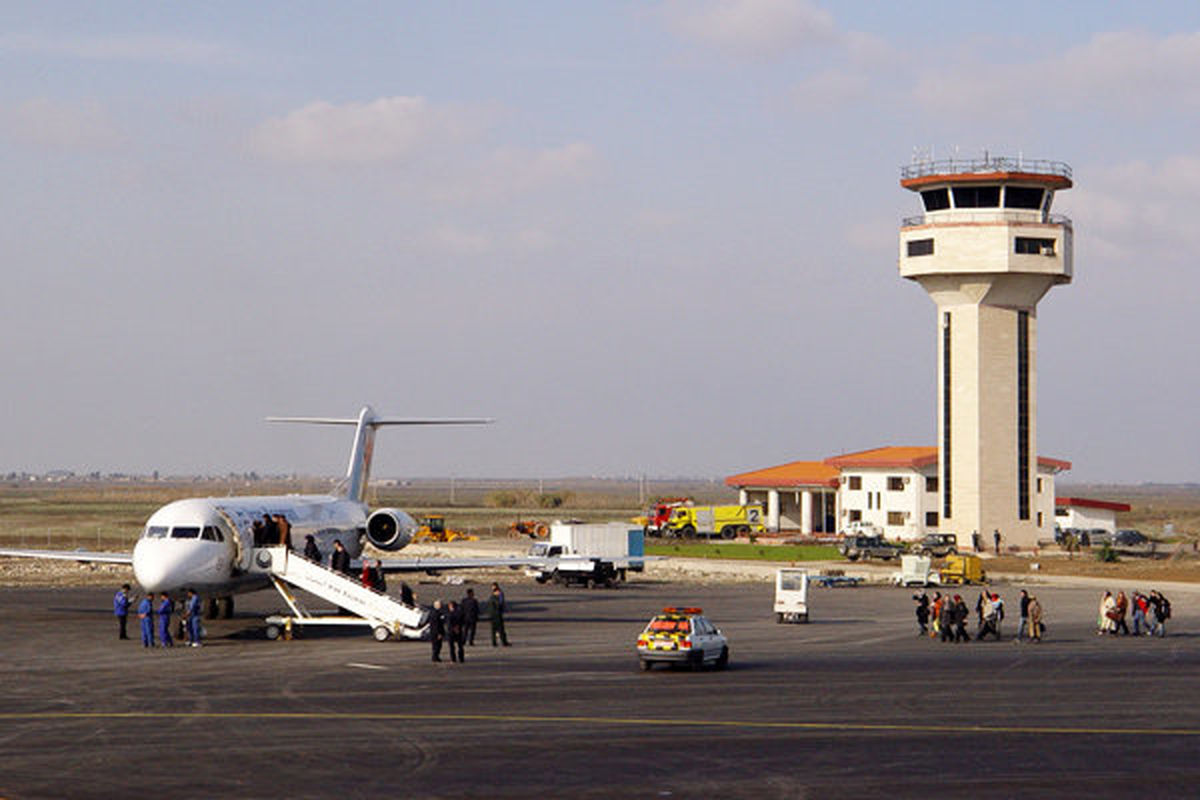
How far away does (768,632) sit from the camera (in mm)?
52031

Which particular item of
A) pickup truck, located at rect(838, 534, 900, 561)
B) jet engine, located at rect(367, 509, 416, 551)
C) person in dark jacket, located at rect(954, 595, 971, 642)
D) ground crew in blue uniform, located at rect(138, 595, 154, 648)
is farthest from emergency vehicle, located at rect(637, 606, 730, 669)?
pickup truck, located at rect(838, 534, 900, 561)

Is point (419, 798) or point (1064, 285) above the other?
point (1064, 285)

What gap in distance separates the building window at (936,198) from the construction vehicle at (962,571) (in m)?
26.9

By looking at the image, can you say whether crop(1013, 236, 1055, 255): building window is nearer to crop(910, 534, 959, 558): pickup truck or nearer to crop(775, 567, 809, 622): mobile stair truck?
crop(910, 534, 959, 558): pickup truck

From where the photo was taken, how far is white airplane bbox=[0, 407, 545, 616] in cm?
4619

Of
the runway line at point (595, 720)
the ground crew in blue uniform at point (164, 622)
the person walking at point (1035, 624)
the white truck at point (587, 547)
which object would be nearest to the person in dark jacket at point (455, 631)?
the ground crew in blue uniform at point (164, 622)

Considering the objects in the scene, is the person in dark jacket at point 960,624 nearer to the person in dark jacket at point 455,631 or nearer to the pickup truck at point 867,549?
the person in dark jacket at point 455,631

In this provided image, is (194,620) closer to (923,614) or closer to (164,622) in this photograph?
(164,622)

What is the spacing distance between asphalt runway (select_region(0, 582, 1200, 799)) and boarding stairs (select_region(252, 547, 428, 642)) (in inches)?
33.3

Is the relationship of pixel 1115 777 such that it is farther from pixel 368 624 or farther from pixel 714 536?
pixel 714 536

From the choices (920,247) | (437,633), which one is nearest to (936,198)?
(920,247)

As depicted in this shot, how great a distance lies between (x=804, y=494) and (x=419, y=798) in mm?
100816

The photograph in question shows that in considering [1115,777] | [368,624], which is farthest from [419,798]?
[368,624]

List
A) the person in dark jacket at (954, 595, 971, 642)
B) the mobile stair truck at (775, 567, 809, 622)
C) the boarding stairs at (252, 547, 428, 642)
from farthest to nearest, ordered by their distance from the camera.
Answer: the mobile stair truck at (775, 567, 809, 622) < the person in dark jacket at (954, 595, 971, 642) < the boarding stairs at (252, 547, 428, 642)
